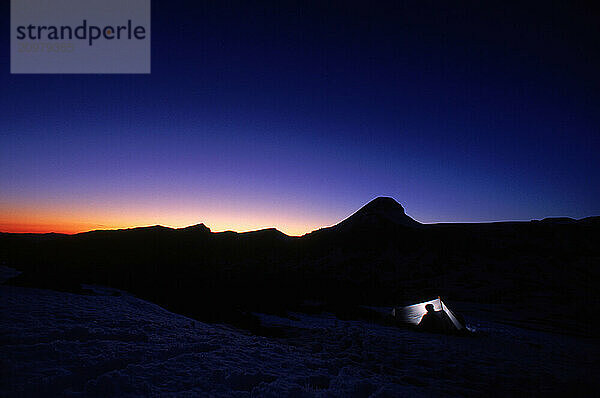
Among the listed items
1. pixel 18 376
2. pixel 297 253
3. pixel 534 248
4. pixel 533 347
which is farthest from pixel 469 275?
pixel 18 376

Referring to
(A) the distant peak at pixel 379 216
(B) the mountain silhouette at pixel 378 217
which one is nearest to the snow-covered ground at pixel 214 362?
(B) the mountain silhouette at pixel 378 217

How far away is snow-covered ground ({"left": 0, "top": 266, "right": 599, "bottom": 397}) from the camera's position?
4.82 meters

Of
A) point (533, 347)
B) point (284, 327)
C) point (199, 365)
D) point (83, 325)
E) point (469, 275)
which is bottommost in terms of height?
point (469, 275)

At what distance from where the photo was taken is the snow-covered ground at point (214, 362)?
15.8 ft

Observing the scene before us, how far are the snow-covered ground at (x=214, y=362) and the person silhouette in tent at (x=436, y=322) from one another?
2.98 metres

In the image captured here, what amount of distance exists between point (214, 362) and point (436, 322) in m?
14.1

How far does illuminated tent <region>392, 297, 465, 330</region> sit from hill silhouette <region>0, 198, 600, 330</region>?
4955 millimetres

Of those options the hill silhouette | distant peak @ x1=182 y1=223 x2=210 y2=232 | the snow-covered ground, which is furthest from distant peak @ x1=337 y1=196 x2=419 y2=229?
the snow-covered ground

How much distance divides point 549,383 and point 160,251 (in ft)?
139

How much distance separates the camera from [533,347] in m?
13.9

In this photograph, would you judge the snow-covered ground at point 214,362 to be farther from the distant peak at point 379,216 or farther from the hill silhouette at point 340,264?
the distant peak at point 379,216

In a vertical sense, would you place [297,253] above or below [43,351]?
below

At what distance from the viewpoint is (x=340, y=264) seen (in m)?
55.3

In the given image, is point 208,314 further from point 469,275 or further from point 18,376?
point 469,275
